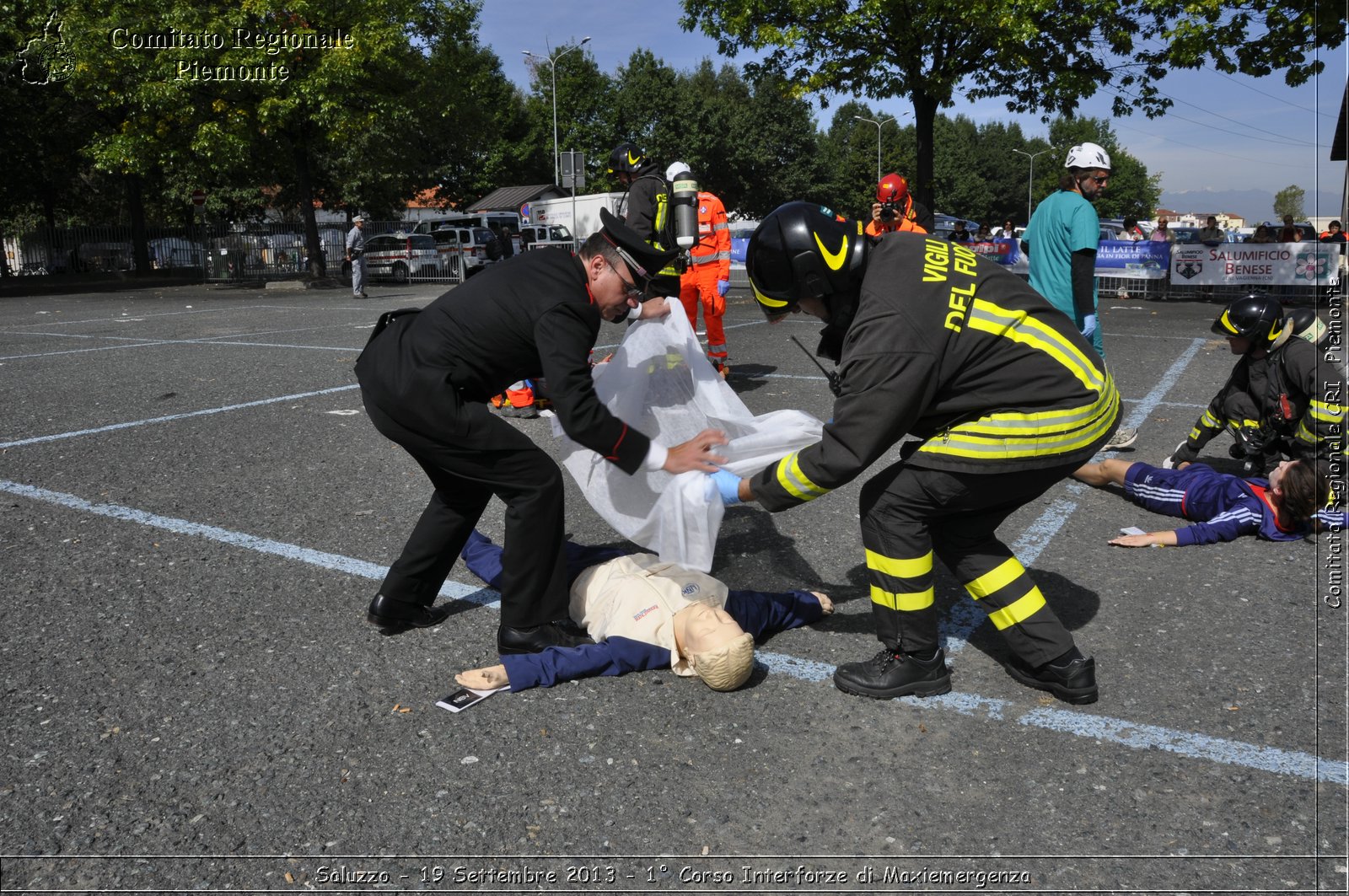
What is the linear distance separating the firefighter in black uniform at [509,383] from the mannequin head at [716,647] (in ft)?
1.72

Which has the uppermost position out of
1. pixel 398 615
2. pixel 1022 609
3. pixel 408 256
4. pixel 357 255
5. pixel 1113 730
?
pixel 408 256

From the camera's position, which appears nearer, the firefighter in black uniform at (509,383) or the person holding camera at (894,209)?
the firefighter in black uniform at (509,383)

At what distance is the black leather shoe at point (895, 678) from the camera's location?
326cm

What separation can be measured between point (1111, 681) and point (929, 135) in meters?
19.6

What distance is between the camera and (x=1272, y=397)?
554cm

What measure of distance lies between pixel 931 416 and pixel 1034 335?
15.6 inches

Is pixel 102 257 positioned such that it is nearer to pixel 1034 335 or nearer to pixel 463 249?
pixel 463 249

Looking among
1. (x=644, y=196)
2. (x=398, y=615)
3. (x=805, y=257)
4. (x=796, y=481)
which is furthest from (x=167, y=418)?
(x=805, y=257)

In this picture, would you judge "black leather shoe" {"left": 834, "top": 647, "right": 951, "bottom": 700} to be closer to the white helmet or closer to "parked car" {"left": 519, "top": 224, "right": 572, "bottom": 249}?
the white helmet

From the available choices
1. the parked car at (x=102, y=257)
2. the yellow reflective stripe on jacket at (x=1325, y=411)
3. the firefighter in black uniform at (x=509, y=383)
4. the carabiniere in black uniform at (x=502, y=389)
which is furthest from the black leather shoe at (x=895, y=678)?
the parked car at (x=102, y=257)

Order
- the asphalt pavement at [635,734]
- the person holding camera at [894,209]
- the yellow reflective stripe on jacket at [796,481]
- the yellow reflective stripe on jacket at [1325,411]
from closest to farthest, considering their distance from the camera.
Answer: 1. the asphalt pavement at [635,734]
2. the yellow reflective stripe on jacket at [796,481]
3. the yellow reflective stripe on jacket at [1325,411]
4. the person holding camera at [894,209]

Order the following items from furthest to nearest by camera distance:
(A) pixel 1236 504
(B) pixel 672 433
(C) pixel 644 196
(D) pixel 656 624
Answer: (C) pixel 644 196 → (A) pixel 1236 504 → (B) pixel 672 433 → (D) pixel 656 624

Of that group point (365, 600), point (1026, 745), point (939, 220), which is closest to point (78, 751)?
point (365, 600)

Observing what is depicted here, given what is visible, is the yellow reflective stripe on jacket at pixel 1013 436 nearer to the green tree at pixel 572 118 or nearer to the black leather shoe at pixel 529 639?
the black leather shoe at pixel 529 639
